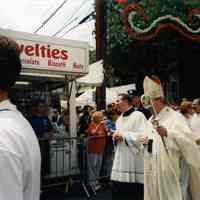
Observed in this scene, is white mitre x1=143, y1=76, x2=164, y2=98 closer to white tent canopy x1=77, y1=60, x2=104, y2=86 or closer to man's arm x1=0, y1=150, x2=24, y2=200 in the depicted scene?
man's arm x1=0, y1=150, x2=24, y2=200

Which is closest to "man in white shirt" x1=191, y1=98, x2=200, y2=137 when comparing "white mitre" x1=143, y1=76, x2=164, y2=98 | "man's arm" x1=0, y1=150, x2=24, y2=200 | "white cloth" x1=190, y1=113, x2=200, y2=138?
"white cloth" x1=190, y1=113, x2=200, y2=138

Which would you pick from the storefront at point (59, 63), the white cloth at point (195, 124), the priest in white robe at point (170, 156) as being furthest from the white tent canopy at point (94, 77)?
the priest in white robe at point (170, 156)

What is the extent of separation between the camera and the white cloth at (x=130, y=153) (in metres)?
5.81

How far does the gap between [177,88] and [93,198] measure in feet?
40.4

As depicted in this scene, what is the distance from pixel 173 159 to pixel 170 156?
0.05 meters

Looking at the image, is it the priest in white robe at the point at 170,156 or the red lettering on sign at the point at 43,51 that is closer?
the priest in white robe at the point at 170,156

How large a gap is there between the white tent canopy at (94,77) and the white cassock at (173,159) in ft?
18.9

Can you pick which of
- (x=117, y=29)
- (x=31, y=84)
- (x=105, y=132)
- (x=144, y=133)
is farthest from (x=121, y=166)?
(x=117, y=29)

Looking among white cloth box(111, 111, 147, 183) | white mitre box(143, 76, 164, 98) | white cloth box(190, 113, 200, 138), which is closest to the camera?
white mitre box(143, 76, 164, 98)

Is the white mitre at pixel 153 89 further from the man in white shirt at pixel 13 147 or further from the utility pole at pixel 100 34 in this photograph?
the utility pole at pixel 100 34

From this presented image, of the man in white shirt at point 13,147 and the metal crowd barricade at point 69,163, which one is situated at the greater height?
the man in white shirt at point 13,147

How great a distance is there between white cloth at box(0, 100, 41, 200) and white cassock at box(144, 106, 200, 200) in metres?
3.17

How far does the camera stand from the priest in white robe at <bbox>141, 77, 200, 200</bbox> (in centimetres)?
461

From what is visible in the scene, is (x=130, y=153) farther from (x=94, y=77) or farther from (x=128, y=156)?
(x=94, y=77)
